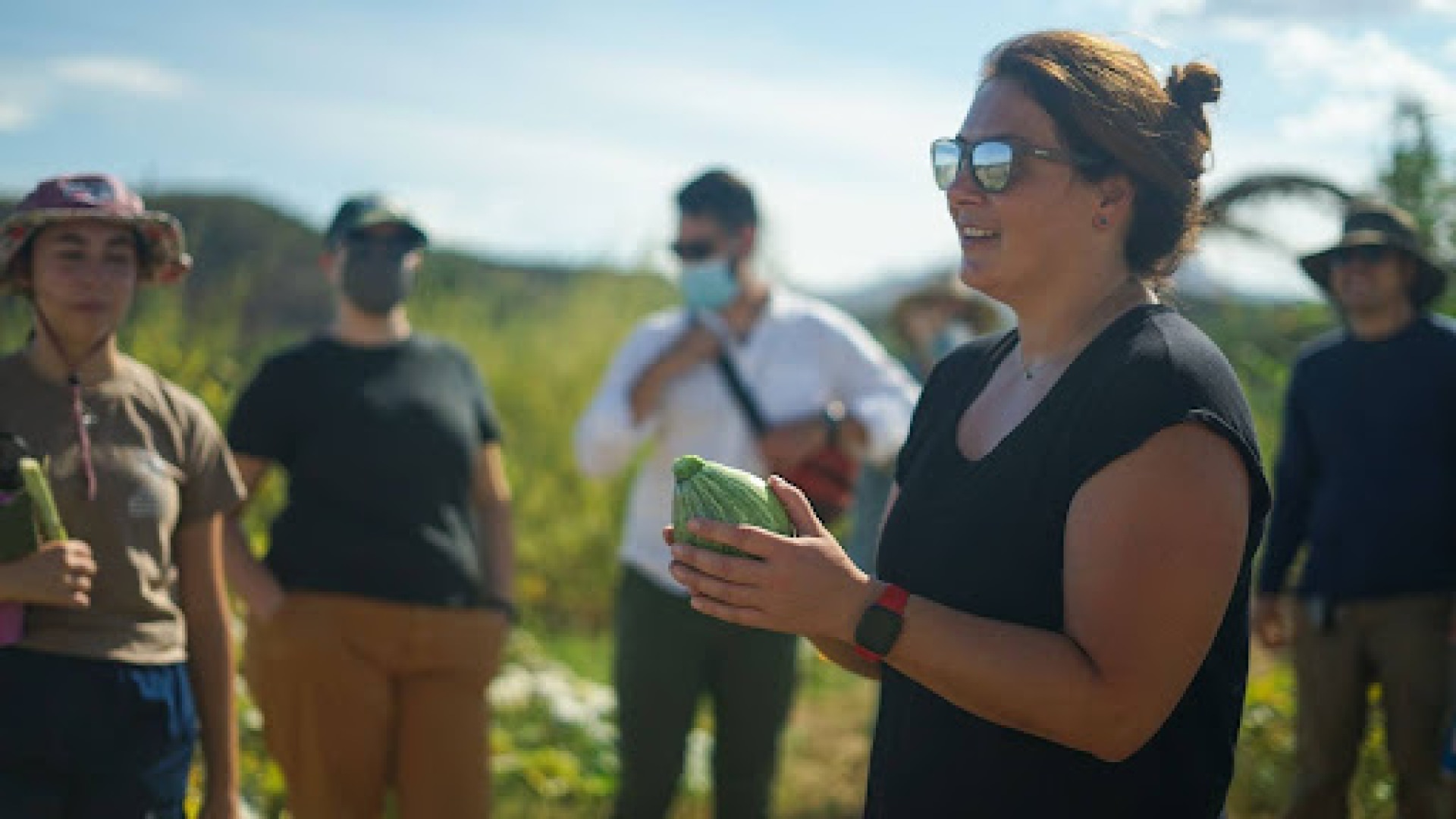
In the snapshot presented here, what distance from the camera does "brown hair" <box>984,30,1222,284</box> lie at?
211 centimetres

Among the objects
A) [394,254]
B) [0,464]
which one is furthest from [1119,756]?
[394,254]

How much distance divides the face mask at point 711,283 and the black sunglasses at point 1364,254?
2.12 meters

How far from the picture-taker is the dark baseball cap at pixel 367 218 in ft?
14.4

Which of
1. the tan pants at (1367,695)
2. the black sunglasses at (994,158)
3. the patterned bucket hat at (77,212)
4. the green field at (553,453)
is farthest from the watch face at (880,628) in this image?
the tan pants at (1367,695)

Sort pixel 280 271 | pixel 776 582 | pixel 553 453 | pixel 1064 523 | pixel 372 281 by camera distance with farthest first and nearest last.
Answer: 1. pixel 280 271
2. pixel 553 453
3. pixel 372 281
4. pixel 1064 523
5. pixel 776 582

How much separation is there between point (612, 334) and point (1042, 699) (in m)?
10.0

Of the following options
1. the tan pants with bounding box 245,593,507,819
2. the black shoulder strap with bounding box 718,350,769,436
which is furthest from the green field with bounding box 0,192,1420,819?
the black shoulder strap with bounding box 718,350,769,436

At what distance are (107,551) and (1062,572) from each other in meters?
2.02

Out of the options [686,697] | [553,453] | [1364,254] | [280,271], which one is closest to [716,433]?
[686,697]

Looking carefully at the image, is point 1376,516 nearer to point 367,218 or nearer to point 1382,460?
point 1382,460

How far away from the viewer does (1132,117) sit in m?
2.12

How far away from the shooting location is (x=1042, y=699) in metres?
1.87

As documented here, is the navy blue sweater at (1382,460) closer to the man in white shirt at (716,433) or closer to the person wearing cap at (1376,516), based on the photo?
the person wearing cap at (1376,516)

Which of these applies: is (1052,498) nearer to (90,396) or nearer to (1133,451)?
(1133,451)
